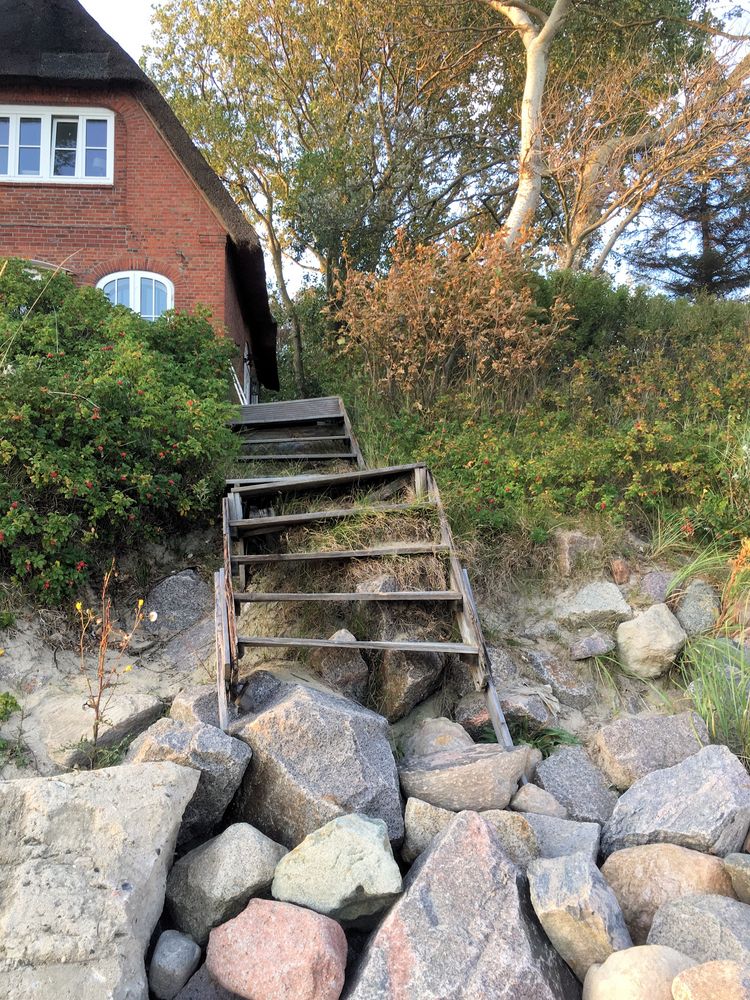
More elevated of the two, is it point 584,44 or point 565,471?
point 584,44

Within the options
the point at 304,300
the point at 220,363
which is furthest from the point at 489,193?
the point at 220,363

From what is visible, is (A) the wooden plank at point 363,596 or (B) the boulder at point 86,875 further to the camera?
(A) the wooden plank at point 363,596

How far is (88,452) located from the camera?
5434 mm

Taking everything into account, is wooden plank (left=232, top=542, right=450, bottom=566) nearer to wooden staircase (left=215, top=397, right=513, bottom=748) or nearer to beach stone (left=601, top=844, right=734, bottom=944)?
wooden staircase (left=215, top=397, right=513, bottom=748)

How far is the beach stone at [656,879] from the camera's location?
306 cm

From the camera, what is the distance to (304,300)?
1830 centimetres

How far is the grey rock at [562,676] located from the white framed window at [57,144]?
9.64 meters

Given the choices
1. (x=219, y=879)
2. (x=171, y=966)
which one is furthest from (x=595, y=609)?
(x=171, y=966)

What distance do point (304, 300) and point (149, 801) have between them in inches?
646

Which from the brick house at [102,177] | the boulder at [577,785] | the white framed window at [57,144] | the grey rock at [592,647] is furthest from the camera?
the white framed window at [57,144]

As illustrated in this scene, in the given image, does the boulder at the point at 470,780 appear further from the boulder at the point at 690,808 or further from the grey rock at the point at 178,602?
the grey rock at the point at 178,602

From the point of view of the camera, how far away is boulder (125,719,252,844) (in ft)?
11.3

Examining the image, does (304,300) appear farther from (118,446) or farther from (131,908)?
(131,908)

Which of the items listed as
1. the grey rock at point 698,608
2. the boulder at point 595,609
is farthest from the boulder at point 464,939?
the grey rock at point 698,608
